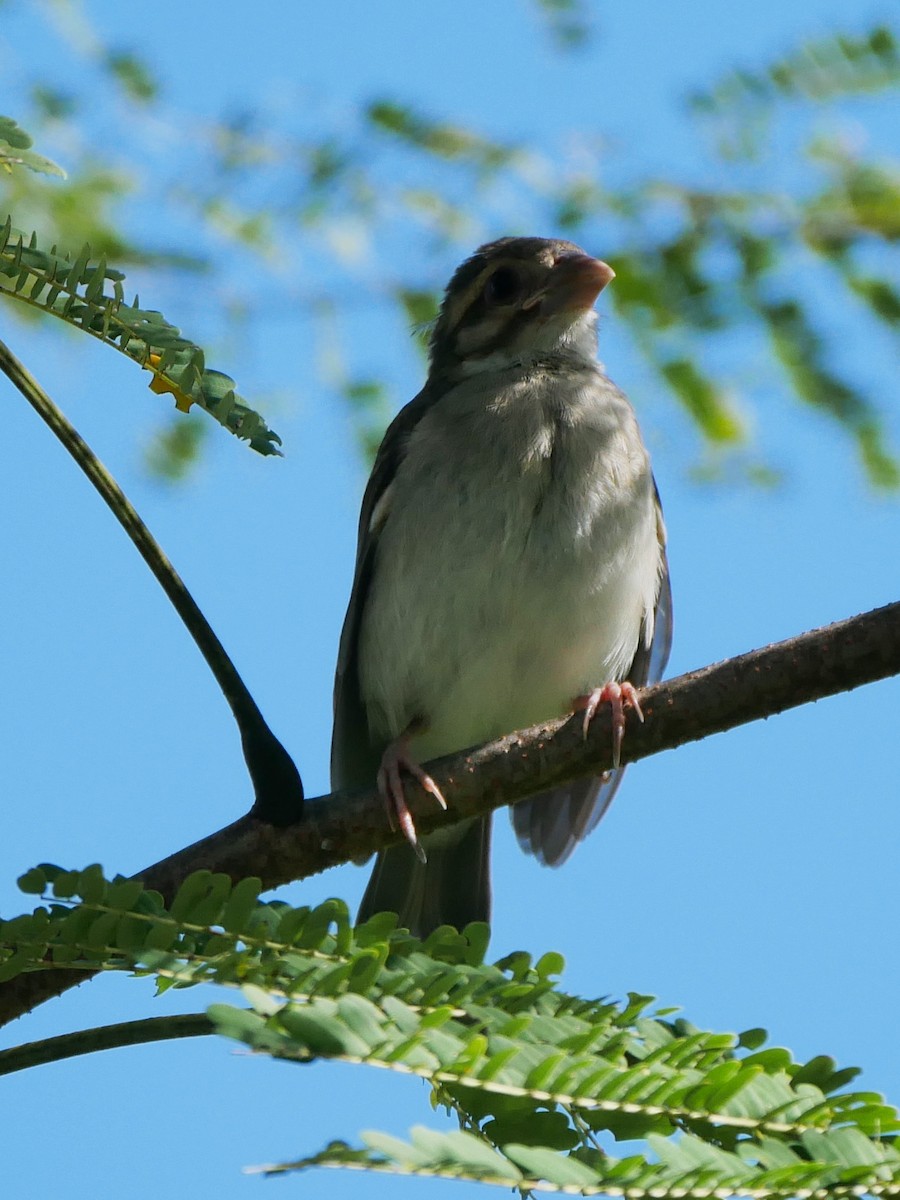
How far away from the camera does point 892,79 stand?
359cm

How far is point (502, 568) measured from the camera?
4676 mm

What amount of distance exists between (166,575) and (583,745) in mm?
1062

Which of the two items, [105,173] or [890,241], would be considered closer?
[890,241]

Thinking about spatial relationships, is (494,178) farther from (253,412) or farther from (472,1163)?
(472,1163)

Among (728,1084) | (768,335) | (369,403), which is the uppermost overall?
(369,403)

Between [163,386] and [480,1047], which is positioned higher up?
[163,386]

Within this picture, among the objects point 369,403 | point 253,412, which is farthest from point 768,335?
point 253,412

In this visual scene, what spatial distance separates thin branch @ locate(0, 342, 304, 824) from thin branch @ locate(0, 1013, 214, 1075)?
57 cm

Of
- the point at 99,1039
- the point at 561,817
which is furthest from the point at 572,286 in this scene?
the point at 99,1039

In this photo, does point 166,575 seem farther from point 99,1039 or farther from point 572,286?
point 572,286

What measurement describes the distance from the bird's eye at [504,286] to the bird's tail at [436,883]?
1.94m

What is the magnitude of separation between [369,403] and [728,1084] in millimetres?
2642

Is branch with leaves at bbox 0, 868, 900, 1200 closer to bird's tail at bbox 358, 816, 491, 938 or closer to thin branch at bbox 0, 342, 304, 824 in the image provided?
thin branch at bbox 0, 342, 304, 824

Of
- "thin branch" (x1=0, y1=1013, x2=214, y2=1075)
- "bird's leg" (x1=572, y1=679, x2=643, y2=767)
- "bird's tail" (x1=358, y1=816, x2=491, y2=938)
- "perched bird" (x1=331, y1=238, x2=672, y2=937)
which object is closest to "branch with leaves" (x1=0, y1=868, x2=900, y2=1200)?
"thin branch" (x1=0, y1=1013, x2=214, y2=1075)
